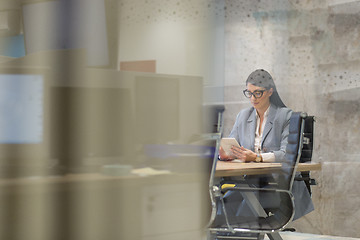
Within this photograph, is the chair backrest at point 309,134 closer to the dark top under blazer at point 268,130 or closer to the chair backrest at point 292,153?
the dark top under blazer at point 268,130

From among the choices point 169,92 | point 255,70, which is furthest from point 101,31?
point 255,70

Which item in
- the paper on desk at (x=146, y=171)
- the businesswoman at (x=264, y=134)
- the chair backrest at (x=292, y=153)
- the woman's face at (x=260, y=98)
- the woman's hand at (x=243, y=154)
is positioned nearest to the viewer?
the paper on desk at (x=146, y=171)

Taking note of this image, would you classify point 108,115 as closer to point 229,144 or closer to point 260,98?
point 229,144

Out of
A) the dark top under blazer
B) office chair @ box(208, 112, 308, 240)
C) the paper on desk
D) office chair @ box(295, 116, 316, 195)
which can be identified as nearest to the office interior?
the paper on desk

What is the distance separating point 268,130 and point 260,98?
1.13ft

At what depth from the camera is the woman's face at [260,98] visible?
329 centimetres

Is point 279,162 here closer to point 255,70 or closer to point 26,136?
point 255,70

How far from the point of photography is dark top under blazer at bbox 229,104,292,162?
2.97 m

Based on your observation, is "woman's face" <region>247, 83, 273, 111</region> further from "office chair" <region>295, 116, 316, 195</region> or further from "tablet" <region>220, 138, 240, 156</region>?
"office chair" <region>295, 116, 316, 195</region>

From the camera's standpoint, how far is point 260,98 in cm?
338

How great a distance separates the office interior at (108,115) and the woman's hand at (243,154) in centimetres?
202

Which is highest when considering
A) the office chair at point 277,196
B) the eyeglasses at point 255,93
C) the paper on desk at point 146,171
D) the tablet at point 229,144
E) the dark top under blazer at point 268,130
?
the eyeglasses at point 255,93

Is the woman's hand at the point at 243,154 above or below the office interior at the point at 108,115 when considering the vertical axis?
below

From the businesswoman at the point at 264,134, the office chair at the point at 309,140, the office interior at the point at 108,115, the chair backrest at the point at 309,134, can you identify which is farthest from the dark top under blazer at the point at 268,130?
the office interior at the point at 108,115
